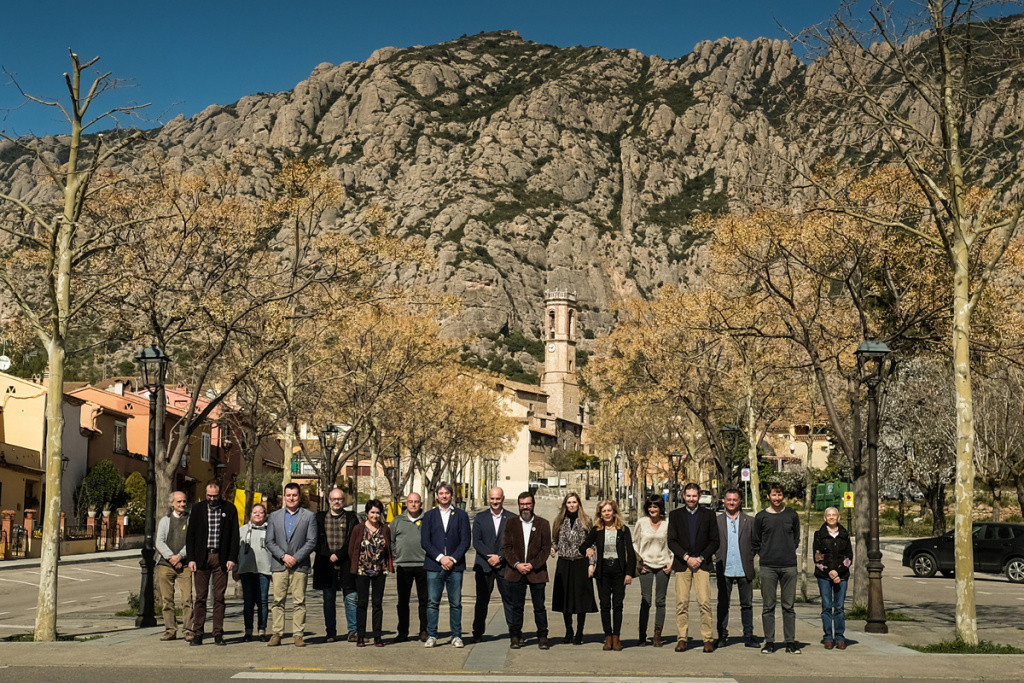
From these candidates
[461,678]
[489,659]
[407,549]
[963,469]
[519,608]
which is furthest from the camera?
[963,469]

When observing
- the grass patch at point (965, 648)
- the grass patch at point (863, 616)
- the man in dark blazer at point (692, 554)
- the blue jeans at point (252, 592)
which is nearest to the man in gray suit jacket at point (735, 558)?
the man in dark blazer at point (692, 554)

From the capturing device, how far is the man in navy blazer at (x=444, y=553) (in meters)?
12.6

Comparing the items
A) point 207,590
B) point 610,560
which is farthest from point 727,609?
point 207,590

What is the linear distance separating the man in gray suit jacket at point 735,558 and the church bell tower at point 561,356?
486 feet

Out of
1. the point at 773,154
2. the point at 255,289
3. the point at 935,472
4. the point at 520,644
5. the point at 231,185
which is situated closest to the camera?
the point at 520,644

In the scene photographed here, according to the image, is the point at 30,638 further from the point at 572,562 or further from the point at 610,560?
the point at 610,560

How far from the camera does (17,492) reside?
42594mm

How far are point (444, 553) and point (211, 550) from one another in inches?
113

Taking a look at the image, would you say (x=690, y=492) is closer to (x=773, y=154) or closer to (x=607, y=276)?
(x=773, y=154)

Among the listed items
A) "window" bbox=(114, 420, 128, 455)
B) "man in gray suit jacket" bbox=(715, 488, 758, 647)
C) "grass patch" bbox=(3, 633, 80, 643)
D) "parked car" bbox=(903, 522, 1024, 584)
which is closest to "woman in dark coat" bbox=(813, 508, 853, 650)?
"man in gray suit jacket" bbox=(715, 488, 758, 647)

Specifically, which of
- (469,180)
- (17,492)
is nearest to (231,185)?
(17,492)

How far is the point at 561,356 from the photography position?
167625 millimetres

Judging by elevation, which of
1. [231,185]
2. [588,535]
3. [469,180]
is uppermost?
[469,180]

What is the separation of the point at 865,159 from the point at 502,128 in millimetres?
185448
